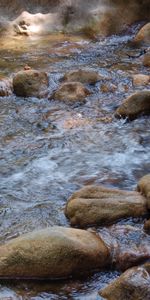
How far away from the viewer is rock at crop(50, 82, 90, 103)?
8.35 m

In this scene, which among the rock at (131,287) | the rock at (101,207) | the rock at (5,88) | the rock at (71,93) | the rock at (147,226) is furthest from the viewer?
the rock at (5,88)

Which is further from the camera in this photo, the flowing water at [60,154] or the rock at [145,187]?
the rock at [145,187]

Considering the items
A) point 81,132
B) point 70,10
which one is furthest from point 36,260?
point 70,10

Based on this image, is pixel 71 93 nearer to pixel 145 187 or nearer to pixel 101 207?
pixel 145 187

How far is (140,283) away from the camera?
337 centimetres

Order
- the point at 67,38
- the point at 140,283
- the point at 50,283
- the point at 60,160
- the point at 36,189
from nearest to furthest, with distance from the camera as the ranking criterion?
the point at 140,283, the point at 50,283, the point at 36,189, the point at 60,160, the point at 67,38

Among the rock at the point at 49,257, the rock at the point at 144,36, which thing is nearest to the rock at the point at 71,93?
the rock at the point at 144,36

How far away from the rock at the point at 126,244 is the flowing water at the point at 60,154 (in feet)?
0.48

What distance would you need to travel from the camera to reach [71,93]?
8.45 m

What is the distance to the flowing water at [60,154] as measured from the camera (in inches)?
177

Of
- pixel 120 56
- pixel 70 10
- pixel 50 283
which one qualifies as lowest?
pixel 50 283

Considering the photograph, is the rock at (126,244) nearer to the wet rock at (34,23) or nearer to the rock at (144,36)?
the rock at (144,36)

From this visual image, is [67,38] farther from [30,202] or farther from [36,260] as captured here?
[36,260]

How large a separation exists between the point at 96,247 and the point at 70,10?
36.6 ft
